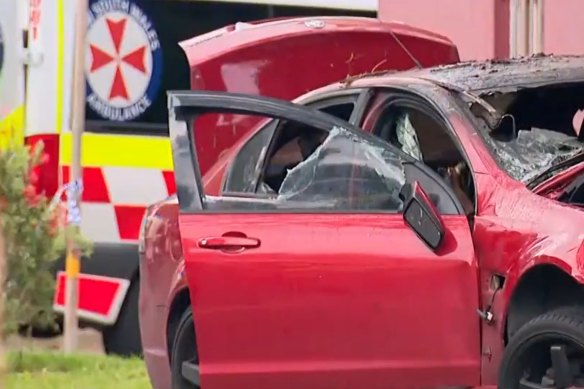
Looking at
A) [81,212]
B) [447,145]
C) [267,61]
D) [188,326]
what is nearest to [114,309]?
[81,212]

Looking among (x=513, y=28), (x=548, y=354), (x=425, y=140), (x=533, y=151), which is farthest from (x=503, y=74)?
(x=513, y=28)

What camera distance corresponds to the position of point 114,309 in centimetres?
862

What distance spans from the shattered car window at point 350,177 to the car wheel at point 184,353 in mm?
708

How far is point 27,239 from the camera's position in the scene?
25.0 ft

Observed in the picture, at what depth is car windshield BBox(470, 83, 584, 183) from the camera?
5.04 meters

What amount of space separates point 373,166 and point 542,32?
465 cm

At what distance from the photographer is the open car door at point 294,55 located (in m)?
7.32

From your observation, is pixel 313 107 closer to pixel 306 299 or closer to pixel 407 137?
pixel 407 137

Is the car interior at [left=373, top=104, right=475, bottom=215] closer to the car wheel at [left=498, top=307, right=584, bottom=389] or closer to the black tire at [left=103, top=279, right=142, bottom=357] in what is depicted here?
the car wheel at [left=498, top=307, right=584, bottom=389]

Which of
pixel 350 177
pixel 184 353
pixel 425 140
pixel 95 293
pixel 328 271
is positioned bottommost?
pixel 95 293

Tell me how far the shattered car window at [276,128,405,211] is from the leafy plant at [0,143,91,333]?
230 cm

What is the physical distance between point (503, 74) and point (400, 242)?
955 millimetres

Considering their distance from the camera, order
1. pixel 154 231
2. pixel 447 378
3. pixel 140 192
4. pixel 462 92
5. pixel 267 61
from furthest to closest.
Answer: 1. pixel 140 192
2. pixel 267 61
3. pixel 154 231
4. pixel 462 92
5. pixel 447 378

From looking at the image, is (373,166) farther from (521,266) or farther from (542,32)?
(542,32)
